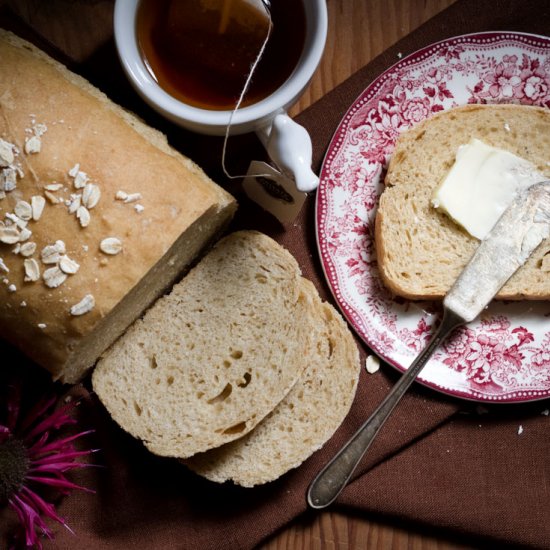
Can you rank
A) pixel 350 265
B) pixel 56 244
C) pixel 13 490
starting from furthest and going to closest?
1. pixel 350 265
2. pixel 13 490
3. pixel 56 244

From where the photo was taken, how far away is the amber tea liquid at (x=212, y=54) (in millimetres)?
1927

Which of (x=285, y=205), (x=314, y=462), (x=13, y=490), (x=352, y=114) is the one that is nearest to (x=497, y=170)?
(x=352, y=114)

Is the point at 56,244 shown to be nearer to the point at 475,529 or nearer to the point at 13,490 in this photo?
the point at 13,490

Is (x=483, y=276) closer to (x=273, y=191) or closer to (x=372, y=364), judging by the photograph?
(x=372, y=364)

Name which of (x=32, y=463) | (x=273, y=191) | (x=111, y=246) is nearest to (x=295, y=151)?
(x=273, y=191)

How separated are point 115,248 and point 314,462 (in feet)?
3.36

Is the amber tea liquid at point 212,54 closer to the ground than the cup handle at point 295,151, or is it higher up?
higher up

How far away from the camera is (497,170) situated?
2219 mm

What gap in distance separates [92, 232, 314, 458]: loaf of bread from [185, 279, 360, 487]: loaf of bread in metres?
0.07

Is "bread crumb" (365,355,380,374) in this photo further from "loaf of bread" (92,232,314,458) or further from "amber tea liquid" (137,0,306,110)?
"amber tea liquid" (137,0,306,110)

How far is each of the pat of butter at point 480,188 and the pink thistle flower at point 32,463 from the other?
1.43 meters

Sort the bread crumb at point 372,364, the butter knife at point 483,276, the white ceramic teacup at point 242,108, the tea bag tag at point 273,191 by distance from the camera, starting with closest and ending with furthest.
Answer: the white ceramic teacup at point 242,108 → the tea bag tag at point 273,191 → the butter knife at point 483,276 → the bread crumb at point 372,364

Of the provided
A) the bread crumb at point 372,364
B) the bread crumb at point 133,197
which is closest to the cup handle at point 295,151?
the bread crumb at point 133,197

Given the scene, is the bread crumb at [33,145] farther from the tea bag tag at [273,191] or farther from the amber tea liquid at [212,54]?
the tea bag tag at [273,191]
